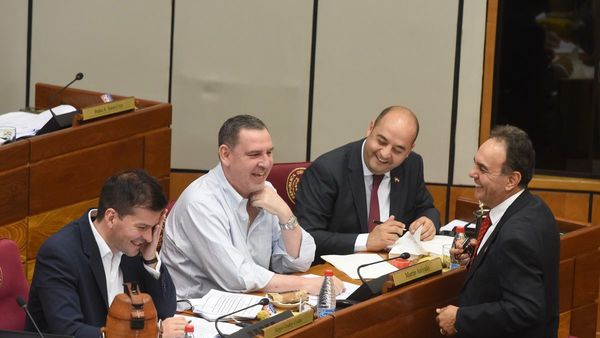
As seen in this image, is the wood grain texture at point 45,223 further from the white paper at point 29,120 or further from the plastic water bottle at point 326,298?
the plastic water bottle at point 326,298

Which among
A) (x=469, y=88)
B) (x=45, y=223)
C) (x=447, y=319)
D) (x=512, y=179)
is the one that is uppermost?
(x=469, y=88)

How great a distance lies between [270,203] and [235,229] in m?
0.18

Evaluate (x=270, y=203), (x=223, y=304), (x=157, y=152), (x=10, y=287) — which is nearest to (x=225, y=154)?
(x=270, y=203)

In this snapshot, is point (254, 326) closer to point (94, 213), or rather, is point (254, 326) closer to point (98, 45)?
point (94, 213)

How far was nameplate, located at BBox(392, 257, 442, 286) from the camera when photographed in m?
3.85

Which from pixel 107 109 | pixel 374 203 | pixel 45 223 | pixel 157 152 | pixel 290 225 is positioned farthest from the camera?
pixel 157 152

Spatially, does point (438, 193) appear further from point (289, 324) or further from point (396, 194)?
point (289, 324)

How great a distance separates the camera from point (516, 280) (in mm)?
3691

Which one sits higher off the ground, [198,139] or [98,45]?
[98,45]

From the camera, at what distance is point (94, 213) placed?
3.46 m

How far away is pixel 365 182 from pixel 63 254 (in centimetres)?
193

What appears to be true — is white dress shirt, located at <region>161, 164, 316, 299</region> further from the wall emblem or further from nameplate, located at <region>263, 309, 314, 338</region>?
the wall emblem

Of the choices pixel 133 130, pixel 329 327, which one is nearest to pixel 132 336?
pixel 329 327

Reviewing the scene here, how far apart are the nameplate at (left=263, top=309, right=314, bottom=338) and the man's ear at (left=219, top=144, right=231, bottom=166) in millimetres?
906
